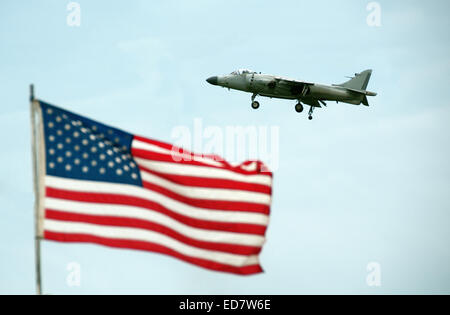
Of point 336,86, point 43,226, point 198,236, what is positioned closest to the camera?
point 43,226

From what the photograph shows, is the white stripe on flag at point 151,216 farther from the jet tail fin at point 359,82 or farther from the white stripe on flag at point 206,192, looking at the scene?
the jet tail fin at point 359,82

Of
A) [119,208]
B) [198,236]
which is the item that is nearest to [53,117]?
[119,208]

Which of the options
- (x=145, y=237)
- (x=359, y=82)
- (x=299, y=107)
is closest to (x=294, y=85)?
(x=299, y=107)

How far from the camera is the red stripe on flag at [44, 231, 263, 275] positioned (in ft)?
55.4

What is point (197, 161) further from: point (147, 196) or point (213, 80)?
point (213, 80)

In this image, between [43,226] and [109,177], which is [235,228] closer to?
[109,177]

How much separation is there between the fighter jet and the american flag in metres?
45.7

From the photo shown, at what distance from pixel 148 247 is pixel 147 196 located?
1076 millimetres

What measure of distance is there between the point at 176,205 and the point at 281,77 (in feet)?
155

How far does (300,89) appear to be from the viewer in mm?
64438

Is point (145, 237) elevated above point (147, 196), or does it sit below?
below

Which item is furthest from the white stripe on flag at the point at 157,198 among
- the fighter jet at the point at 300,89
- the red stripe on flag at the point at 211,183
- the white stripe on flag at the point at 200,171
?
the fighter jet at the point at 300,89

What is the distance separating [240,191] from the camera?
1844 centimetres

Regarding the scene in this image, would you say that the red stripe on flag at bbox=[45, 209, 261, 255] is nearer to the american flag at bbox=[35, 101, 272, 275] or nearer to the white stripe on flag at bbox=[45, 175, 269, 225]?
the american flag at bbox=[35, 101, 272, 275]
